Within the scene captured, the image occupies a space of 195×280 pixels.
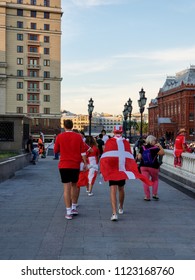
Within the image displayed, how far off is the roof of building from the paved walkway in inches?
3879

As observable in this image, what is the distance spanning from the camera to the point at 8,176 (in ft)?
44.6

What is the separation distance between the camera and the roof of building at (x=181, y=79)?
105000 mm

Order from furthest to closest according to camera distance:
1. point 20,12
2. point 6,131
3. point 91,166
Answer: point 20,12 < point 6,131 < point 91,166

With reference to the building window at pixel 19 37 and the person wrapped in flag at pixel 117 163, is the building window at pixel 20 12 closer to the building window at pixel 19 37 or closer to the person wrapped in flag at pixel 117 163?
the building window at pixel 19 37

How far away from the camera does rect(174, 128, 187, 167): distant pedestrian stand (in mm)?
12656

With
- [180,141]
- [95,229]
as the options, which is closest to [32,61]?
[180,141]

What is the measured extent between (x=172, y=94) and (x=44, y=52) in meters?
54.8

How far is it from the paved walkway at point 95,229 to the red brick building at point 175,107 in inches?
3670

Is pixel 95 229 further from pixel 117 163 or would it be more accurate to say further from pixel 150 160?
pixel 150 160

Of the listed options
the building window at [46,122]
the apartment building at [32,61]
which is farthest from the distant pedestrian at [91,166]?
the building window at [46,122]

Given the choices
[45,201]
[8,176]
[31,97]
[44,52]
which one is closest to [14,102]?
[31,97]

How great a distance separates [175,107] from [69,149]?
107742 mm

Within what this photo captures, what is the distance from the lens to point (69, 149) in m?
7.26

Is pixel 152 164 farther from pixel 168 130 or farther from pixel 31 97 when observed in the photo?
pixel 168 130
